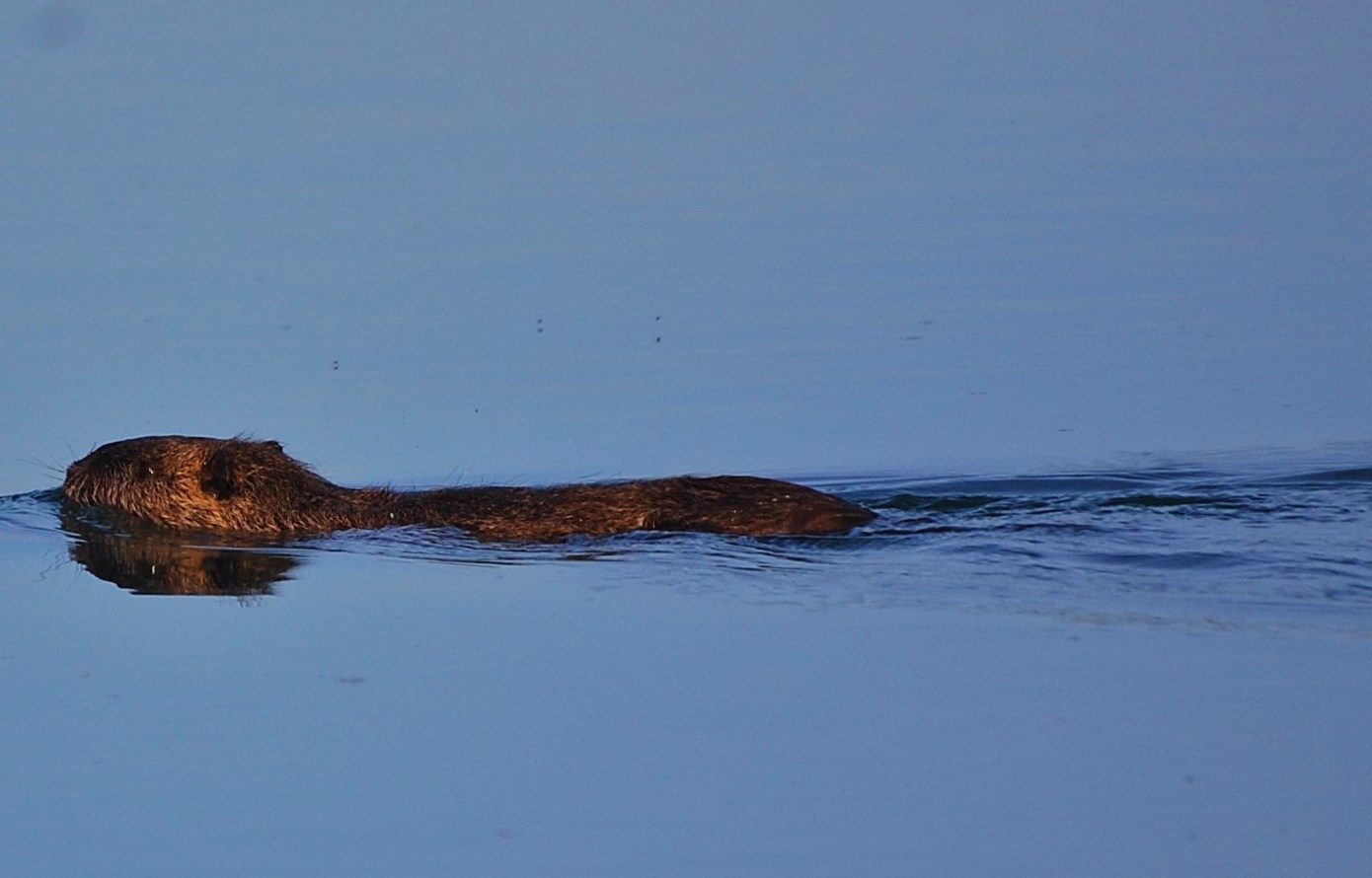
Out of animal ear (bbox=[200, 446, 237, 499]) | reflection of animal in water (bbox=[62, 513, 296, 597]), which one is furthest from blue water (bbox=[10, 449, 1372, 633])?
animal ear (bbox=[200, 446, 237, 499])

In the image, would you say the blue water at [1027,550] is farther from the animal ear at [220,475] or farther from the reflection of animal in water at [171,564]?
the animal ear at [220,475]

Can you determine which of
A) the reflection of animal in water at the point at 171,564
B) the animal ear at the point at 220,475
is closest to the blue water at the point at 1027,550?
the reflection of animal in water at the point at 171,564

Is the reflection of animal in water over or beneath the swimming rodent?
beneath

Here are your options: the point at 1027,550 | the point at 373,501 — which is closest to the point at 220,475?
the point at 373,501

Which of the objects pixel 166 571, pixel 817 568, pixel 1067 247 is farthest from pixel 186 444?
pixel 1067 247

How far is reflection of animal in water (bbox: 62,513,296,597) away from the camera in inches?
396

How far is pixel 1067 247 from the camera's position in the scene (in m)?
13.7

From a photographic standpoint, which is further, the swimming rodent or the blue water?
the swimming rodent

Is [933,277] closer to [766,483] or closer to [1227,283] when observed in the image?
[1227,283]

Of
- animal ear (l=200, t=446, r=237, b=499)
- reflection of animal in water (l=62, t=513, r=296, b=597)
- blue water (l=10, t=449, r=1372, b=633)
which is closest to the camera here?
blue water (l=10, t=449, r=1372, b=633)

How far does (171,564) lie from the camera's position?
34.7 ft

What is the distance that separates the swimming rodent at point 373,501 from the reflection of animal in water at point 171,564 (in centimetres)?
19

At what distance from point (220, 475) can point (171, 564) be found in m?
0.59

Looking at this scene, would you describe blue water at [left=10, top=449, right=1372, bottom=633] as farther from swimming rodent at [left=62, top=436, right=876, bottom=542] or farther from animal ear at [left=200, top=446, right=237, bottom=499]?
animal ear at [left=200, top=446, right=237, bottom=499]
